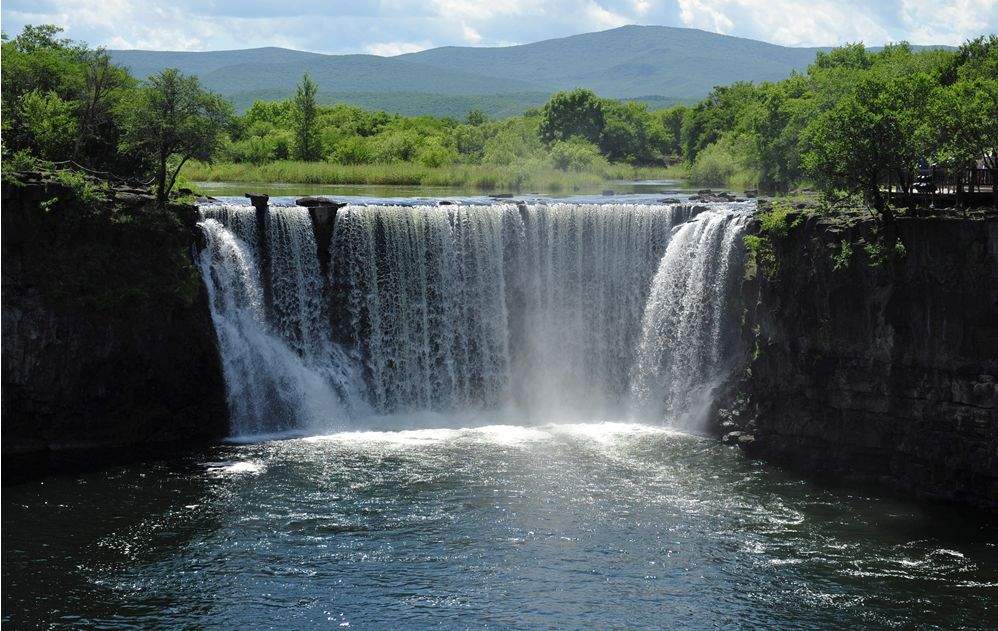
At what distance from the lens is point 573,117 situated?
4124 inches

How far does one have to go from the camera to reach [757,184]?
6844 cm

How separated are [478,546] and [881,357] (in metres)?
13.3

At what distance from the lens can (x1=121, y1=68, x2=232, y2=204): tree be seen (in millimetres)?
42656

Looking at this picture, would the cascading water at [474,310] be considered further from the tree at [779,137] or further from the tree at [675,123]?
the tree at [675,123]

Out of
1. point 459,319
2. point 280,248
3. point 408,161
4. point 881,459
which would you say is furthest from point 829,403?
point 408,161

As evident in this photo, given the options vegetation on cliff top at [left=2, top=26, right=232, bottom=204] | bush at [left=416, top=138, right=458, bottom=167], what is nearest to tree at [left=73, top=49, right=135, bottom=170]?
vegetation on cliff top at [left=2, top=26, right=232, bottom=204]

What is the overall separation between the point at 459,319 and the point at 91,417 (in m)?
12.6

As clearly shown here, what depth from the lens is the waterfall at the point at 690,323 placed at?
1581 inches

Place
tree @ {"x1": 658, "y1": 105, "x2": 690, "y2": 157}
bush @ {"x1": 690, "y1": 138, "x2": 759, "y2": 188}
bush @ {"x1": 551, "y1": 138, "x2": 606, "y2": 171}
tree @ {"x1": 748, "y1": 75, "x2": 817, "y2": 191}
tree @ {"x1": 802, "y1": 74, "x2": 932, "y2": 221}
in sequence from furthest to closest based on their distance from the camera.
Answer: tree @ {"x1": 658, "y1": 105, "x2": 690, "y2": 157}, bush @ {"x1": 551, "y1": 138, "x2": 606, "y2": 171}, bush @ {"x1": 690, "y1": 138, "x2": 759, "y2": 188}, tree @ {"x1": 748, "y1": 75, "x2": 817, "y2": 191}, tree @ {"x1": 802, "y1": 74, "x2": 932, "y2": 221}

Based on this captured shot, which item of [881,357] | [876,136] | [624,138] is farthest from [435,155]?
[881,357]

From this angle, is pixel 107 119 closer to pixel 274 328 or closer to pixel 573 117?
pixel 274 328

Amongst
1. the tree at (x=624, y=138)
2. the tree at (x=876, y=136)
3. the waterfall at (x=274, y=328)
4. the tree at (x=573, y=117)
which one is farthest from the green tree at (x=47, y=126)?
the tree at (x=624, y=138)

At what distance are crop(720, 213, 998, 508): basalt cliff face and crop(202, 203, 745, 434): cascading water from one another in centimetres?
321

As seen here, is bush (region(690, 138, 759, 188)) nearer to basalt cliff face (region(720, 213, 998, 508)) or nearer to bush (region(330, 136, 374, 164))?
bush (region(330, 136, 374, 164))
